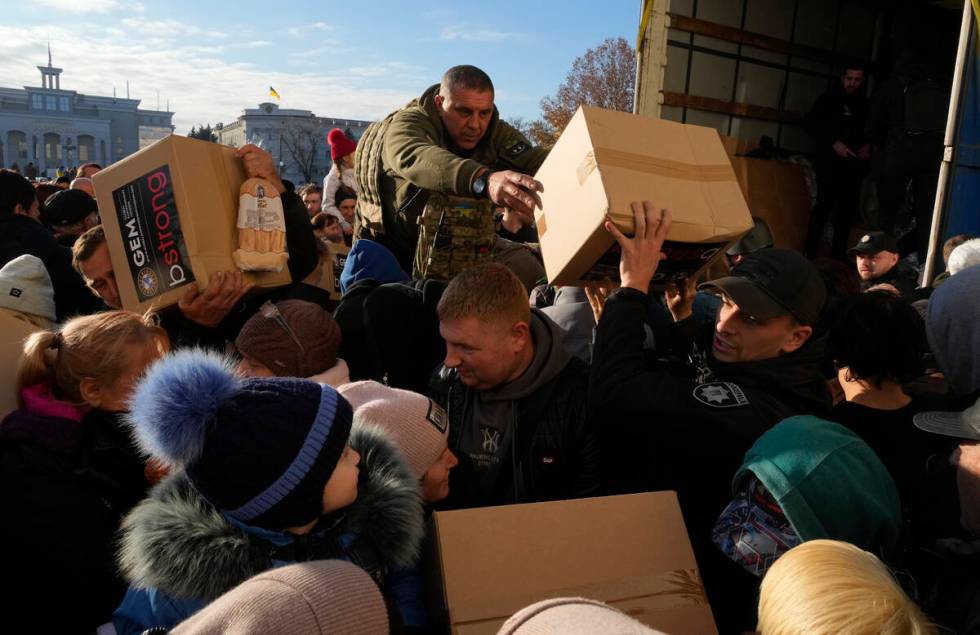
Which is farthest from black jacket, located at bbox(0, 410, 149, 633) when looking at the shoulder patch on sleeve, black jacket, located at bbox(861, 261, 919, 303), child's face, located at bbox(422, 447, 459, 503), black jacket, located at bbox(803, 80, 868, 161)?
black jacket, located at bbox(803, 80, 868, 161)

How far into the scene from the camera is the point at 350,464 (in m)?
1.58

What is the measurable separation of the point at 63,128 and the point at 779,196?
109221 mm

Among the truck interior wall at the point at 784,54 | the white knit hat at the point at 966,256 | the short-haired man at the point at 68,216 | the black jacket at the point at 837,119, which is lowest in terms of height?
the short-haired man at the point at 68,216

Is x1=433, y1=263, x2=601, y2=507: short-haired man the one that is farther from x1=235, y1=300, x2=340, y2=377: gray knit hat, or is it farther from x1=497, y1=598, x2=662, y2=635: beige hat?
x1=497, y1=598, x2=662, y2=635: beige hat

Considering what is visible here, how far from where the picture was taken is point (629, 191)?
2246 millimetres

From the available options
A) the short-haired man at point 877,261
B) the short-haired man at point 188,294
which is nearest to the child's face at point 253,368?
the short-haired man at point 188,294

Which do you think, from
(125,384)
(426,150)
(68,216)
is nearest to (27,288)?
(125,384)

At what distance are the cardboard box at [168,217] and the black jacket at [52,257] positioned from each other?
1.21 metres

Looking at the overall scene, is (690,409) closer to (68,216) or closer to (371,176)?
(371,176)

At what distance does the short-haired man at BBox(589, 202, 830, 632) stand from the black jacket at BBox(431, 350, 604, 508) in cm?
7

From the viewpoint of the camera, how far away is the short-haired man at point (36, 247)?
3.97 m

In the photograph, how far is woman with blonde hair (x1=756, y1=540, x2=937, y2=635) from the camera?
1.09 meters

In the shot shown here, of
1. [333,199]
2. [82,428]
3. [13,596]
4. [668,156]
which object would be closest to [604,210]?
[668,156]

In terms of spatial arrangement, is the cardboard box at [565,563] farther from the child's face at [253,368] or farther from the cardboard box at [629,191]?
the child's face at [253,368]
